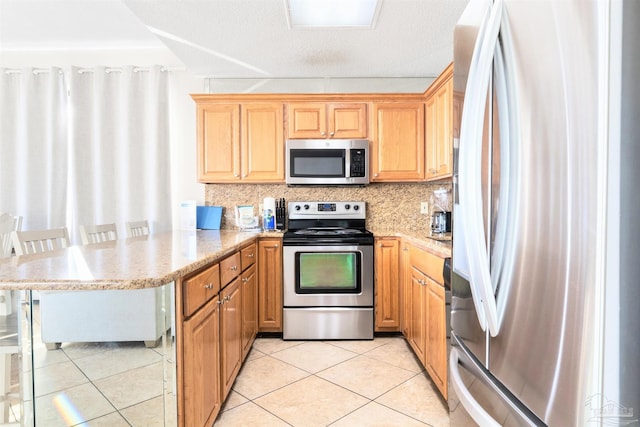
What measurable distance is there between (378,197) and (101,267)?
270 cm

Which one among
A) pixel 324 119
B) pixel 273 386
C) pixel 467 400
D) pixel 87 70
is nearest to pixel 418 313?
pixel 273 386

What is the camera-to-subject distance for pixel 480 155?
899 mm

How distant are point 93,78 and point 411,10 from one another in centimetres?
313

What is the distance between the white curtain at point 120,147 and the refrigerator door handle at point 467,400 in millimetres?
3102

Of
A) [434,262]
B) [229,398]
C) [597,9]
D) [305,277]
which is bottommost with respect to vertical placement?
[229,398]

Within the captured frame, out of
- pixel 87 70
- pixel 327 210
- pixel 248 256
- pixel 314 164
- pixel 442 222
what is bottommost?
pixel 248 256

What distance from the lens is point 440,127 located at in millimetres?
2861

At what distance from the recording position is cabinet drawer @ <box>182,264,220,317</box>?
4.48ft

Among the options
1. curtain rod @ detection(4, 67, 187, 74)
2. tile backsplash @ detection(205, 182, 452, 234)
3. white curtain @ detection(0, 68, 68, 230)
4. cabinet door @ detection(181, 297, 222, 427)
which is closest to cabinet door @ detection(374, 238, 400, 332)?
tile backsplash @ detection(205, 182, 452, 234)

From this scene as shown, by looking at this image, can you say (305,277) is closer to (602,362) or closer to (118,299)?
(118,299)

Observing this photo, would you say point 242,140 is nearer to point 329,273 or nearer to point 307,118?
point 307,118

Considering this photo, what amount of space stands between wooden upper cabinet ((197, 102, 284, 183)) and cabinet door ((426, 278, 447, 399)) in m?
1.77

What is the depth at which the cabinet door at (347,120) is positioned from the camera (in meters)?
3.31

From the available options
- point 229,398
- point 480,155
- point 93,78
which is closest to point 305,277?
point 229,398
